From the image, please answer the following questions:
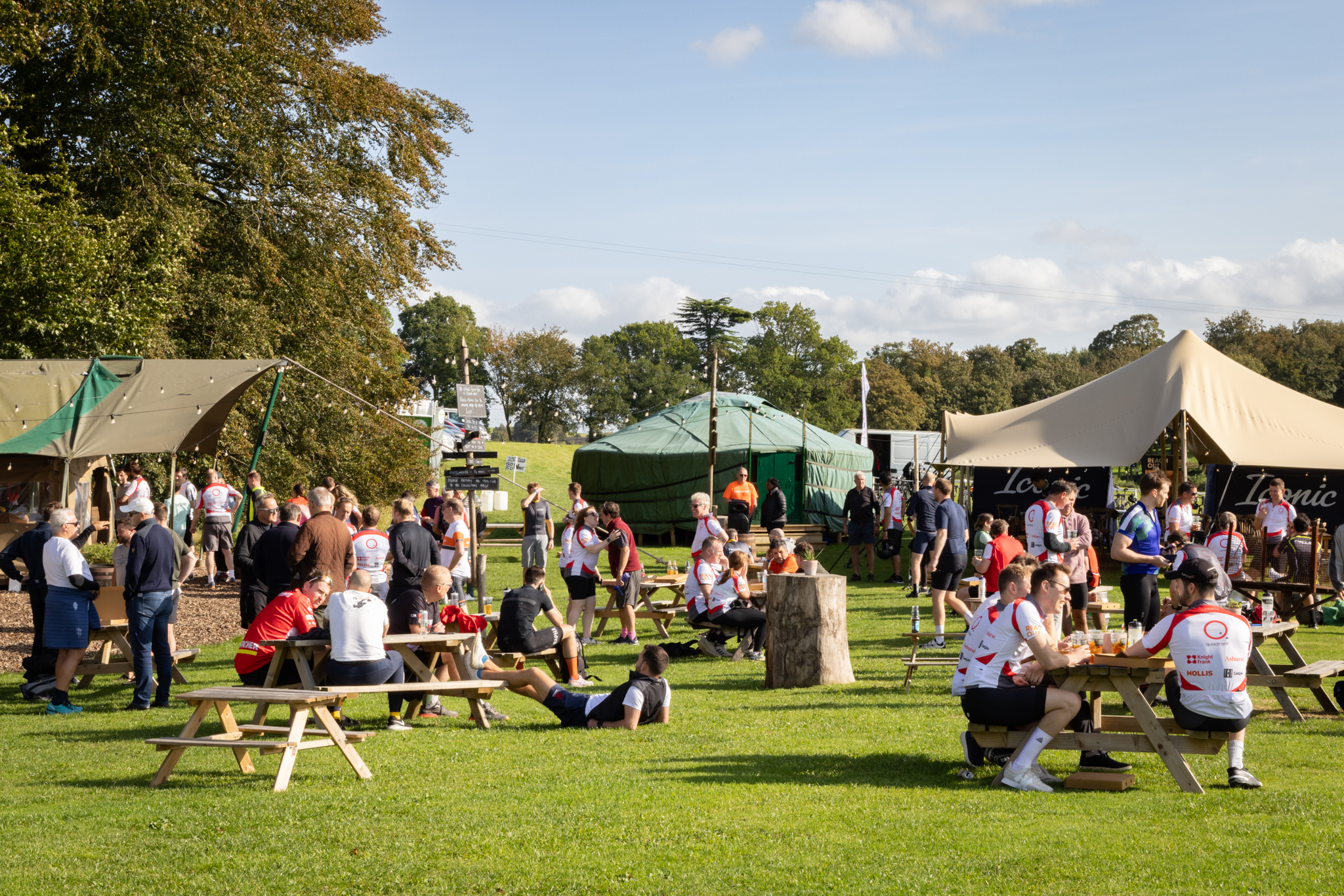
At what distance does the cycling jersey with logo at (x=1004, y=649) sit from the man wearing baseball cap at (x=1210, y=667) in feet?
2.18

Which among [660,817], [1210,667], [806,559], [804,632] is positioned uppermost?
[806,559]

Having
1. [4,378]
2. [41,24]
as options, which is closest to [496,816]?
[4,378]

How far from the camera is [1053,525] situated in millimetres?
10055

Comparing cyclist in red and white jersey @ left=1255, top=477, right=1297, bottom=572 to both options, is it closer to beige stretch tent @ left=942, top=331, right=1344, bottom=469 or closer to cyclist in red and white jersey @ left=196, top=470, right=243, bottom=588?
beige stretch tent @ left=942, top=331, right=1344, bottom=469

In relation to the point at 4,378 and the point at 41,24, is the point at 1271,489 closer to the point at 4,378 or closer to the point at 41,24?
the point at 4,378

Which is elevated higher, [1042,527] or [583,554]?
[1042,527]

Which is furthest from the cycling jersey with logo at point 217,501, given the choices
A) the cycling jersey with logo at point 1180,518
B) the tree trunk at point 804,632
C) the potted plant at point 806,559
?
the cycling jersey with logo at point 1180,518

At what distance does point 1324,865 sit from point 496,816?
3.54 m

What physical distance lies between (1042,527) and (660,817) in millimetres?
6013

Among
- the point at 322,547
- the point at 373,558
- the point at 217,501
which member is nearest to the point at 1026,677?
the point at 322,547

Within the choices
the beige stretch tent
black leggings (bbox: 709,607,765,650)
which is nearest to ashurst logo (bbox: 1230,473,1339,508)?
the beige stretch tent

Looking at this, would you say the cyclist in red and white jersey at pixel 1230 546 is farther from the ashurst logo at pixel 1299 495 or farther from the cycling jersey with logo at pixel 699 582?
the ashurst logo at pixel 1299 495

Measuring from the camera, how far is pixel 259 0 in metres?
20.2

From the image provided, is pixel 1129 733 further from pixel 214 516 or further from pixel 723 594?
pixel 214 516
